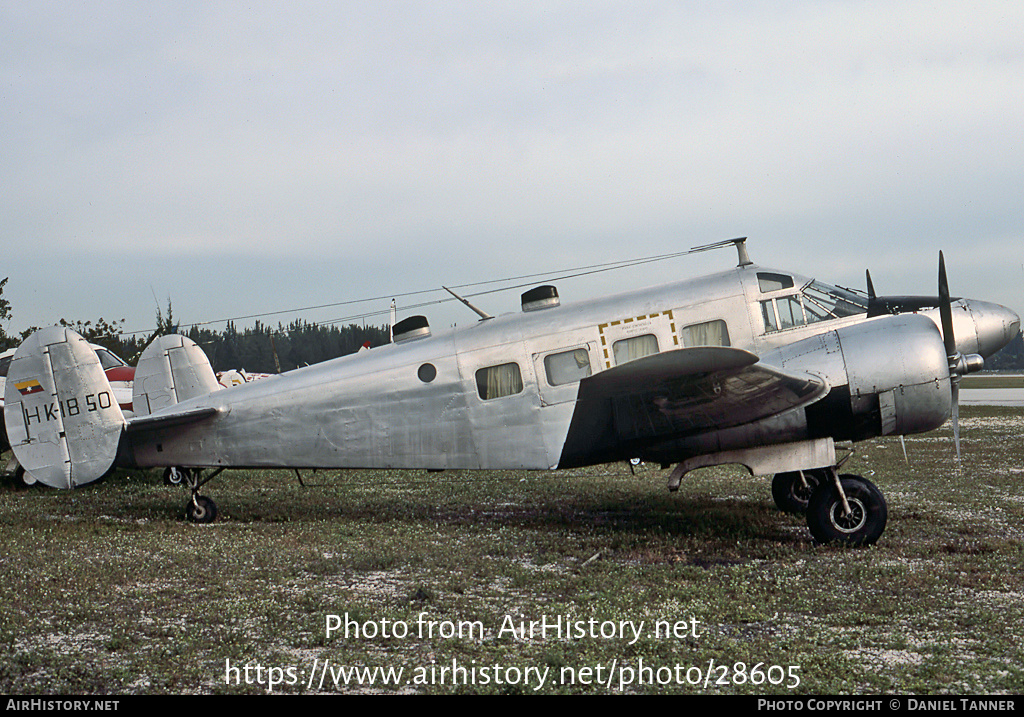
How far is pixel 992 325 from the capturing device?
27.2 ft

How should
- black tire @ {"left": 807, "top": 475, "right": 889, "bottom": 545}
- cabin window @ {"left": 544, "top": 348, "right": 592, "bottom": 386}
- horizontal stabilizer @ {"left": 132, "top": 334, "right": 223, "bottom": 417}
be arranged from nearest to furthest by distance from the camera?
black tire @ {"left": 807, "top": 475, "right": 889, "bottom": 545} → cabin window @ {"left": 544, "top": 348, "right": 592, "bottom": 386} → horizontal stabilizer @ {"left": 132, "top": 334, "right": 223, "bottom": 417}

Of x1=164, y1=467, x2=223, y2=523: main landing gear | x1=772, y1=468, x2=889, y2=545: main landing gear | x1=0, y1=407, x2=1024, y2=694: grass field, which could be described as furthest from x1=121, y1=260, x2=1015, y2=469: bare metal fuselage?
x1=0, y1=407, x2=1024, y2=694: grass field

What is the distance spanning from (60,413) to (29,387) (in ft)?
1.87

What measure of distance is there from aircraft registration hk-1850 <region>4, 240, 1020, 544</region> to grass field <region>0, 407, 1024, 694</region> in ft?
2.77

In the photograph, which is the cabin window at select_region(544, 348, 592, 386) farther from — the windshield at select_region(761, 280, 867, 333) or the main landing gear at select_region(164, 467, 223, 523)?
the main landing gear at select_region(164, 467, 223, 523)

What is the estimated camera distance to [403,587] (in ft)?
20.3

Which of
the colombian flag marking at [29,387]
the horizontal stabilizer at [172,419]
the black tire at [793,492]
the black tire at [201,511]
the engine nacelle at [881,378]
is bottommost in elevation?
the black tire at [793,492]

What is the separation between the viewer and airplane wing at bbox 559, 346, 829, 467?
677 centimetres

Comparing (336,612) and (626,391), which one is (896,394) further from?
(336,612)

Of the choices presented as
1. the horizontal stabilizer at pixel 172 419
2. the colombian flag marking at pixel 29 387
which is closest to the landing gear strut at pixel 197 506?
the horizontal stabilizer at pixel 172 419

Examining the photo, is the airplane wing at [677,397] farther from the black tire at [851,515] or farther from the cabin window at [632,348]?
the black tire at [851,515]

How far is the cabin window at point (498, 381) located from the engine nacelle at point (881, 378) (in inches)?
113

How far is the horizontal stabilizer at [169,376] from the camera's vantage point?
13328 mm
